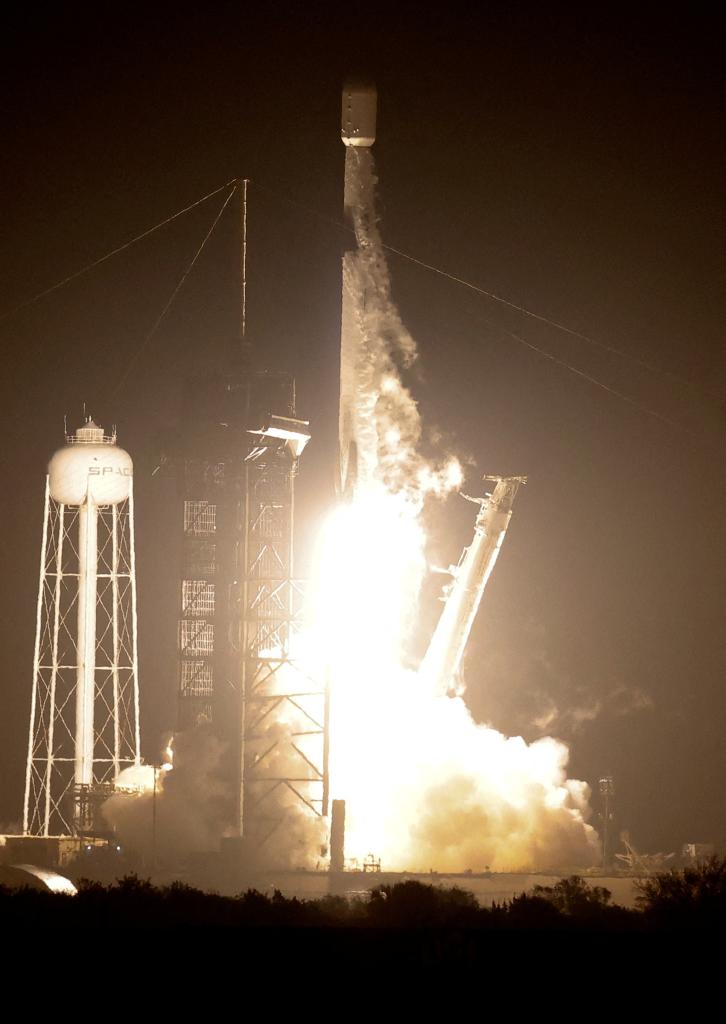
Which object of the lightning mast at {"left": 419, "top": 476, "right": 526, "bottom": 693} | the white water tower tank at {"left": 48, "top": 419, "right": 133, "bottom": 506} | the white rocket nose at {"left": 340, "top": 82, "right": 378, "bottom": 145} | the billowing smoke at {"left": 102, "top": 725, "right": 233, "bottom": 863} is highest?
the white rocket nose at {"left": 340, "top": 82, "right": 378, "bottom": 145}

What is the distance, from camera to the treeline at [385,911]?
1264 inches

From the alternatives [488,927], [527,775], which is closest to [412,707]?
[527,775]

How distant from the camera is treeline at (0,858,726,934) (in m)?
32.1

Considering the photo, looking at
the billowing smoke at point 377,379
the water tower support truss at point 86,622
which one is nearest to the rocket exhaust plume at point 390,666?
the billowing smoke at point 377,379

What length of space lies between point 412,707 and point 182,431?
1017 cm

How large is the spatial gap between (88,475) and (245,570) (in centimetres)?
745

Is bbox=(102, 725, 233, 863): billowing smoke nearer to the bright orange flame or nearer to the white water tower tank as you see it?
the bright orange flame

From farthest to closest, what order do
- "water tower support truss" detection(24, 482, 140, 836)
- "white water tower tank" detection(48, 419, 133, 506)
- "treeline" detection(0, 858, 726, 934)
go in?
"white water tower tank" detection(48, 419, 133, 506)
"water tower support truss" detection(24, 482, 140, 836)
"treeline" detection(0, 858, 726, 934)

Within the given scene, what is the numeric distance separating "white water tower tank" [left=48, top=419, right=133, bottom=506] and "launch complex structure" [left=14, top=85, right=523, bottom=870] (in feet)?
0.14

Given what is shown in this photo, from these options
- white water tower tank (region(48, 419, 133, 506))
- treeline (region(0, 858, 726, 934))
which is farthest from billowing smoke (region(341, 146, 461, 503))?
treeline (region(0, 858, 726, 934))

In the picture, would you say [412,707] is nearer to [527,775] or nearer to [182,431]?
[527,775]

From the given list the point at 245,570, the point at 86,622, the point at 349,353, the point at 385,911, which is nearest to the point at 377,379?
the point at 349,353

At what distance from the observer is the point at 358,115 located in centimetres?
5031

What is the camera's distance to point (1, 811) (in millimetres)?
70188
